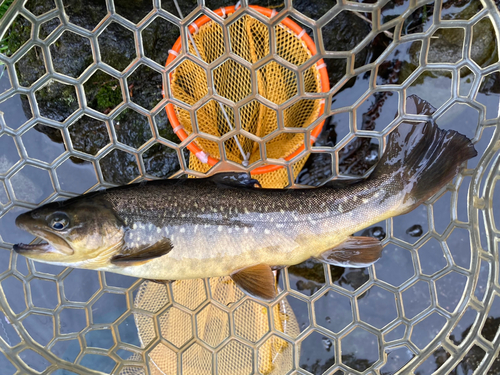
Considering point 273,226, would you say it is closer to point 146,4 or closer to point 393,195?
point 393,195

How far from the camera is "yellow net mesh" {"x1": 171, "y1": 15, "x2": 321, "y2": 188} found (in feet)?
5.70

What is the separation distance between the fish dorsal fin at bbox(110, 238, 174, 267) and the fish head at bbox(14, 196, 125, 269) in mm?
37

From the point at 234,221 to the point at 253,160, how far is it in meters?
0.62

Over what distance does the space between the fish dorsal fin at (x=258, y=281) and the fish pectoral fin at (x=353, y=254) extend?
0.24 m

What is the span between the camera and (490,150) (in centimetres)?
154

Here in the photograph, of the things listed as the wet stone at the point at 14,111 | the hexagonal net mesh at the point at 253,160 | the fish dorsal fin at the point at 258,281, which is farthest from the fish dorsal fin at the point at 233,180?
the wet stone at the point at 14,111

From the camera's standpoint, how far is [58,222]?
1272mm

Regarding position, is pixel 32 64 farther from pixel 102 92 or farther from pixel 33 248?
pixel 33 248

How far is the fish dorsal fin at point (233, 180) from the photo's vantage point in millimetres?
1391

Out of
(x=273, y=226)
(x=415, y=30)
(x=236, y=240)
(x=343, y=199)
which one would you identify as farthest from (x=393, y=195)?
(x=415, y=30)

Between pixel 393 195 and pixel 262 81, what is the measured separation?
88 cm

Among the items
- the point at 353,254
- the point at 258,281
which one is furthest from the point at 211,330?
the point at 353,254

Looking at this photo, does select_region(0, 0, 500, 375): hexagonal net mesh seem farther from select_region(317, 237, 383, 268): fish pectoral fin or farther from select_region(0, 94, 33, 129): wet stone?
select_region(317, 237, 383, 268): fish pectoral fin

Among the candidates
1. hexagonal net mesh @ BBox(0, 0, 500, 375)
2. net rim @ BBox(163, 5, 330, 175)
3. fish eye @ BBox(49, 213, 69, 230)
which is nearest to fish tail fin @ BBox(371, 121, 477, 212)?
hexagonal net mesh @ BBox(0, 0, 500, 375)
